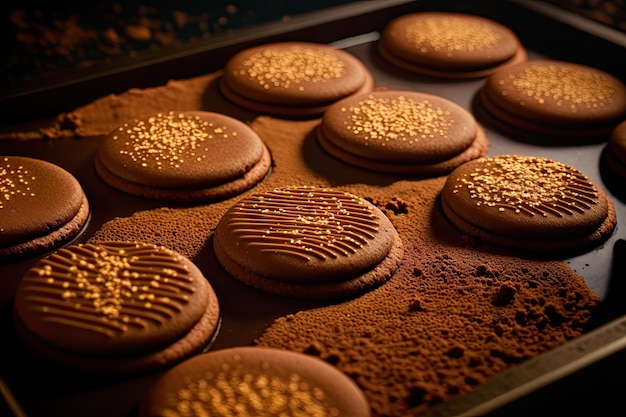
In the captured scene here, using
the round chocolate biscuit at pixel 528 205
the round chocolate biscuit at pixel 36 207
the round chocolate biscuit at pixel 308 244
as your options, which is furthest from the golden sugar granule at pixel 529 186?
the round chocolate biscuit at pixel 36 207

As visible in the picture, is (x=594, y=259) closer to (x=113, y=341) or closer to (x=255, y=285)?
(x=255, y=285)

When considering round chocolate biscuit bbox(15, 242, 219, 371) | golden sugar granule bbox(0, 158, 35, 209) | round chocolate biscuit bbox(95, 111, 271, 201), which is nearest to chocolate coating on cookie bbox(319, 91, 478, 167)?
round chocolate biscuit bbox(95, 111, 271, 201)

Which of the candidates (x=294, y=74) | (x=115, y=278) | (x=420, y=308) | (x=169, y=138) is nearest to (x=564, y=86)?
(x=294, y=74)

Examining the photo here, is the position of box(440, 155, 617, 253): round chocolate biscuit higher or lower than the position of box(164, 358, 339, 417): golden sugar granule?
higher

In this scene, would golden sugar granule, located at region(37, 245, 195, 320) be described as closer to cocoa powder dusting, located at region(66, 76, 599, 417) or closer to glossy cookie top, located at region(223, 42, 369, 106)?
cocoa powder dusting, located at region(66, 76, 599, 417)

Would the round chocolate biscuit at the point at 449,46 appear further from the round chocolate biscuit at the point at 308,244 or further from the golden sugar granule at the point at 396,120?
the round chocolate biscuit at the point at 308,244

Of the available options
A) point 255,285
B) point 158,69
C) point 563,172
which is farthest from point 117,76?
point 563,172
